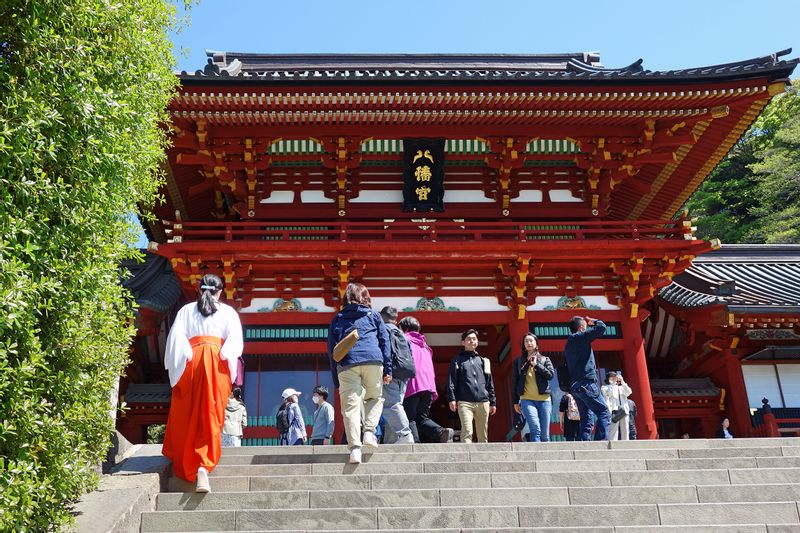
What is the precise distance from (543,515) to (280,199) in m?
10.5

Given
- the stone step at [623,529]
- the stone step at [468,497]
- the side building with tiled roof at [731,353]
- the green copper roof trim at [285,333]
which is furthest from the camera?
the side building with tiled roof at [731,353]

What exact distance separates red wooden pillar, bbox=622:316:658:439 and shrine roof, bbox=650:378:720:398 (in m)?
2.32

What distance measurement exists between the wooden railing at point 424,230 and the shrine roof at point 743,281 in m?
1.57

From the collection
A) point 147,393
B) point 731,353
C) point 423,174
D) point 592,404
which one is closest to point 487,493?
point 592,404

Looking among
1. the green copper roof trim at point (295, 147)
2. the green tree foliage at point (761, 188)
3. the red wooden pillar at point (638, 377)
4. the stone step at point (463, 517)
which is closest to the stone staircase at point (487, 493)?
the stone step at point (463, 517)

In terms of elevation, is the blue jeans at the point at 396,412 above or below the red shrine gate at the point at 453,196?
below

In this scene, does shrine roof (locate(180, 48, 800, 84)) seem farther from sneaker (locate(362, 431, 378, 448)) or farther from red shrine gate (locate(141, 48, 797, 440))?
sneaker (locate(362, 431, 378, 448))

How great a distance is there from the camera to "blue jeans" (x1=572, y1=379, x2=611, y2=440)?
9.09 m

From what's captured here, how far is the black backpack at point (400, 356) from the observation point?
802 cm

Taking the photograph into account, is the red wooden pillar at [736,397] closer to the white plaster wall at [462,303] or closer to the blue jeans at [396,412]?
the white plaster wall at [462,303]

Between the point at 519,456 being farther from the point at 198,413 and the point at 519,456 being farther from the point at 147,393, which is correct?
the point at 147,393

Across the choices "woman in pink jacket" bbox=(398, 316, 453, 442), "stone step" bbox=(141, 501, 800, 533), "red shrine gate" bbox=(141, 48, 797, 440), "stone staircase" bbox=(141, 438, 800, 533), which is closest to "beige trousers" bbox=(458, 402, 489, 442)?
"woman in pink jacket" bbox=(398, 316, 453, 442)

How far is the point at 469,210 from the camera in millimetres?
15297

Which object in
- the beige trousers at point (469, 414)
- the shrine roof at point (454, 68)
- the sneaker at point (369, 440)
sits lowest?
the sneaker at point (369, 440)
